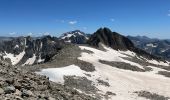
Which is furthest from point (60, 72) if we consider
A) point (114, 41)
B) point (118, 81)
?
point (114, 41)

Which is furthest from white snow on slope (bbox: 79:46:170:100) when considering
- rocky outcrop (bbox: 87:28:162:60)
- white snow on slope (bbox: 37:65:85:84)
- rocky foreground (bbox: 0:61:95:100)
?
rocky outcrop (bbox: 87:28:162:60)

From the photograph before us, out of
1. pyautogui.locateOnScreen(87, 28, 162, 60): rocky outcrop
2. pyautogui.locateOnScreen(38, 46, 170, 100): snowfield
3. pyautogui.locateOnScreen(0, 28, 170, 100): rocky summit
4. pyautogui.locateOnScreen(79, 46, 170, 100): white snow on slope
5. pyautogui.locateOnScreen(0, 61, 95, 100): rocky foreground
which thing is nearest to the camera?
pyautogui.locateOnScreen(0, 61, 95, 100): rocky foreground

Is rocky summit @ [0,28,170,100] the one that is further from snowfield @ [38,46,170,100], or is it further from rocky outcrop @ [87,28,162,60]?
rocky outcrop @ [87,28,162,60]

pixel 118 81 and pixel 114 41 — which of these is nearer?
pixel 118 81

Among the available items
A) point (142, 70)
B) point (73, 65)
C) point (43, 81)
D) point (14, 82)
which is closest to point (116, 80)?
point (73, 65)

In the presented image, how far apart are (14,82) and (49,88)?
4117 millimetres

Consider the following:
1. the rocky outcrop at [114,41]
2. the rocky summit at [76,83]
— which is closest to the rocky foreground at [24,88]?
the rocky summit at [76,83]

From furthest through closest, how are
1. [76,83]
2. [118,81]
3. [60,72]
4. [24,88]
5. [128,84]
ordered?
1. [118,81]
2. [128,84]
3. [60,72]
4. [76,83]
5. [24,88]

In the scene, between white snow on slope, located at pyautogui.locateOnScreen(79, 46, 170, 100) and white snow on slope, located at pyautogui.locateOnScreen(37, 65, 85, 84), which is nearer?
white snow on slope, located at pyautogui.locateOnScreen(37, 65, 85, 84)

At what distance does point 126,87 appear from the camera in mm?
58281

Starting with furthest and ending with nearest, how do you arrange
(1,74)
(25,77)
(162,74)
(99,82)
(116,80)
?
(162,74), (116,80), (99,82), (25,77), (1,74)

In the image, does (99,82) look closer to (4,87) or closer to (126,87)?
(126,87)

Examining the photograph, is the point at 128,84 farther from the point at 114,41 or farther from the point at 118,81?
the point at 114,41

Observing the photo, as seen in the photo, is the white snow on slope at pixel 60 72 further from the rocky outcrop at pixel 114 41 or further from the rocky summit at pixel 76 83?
the rocky outcrop at pixel 114 41
